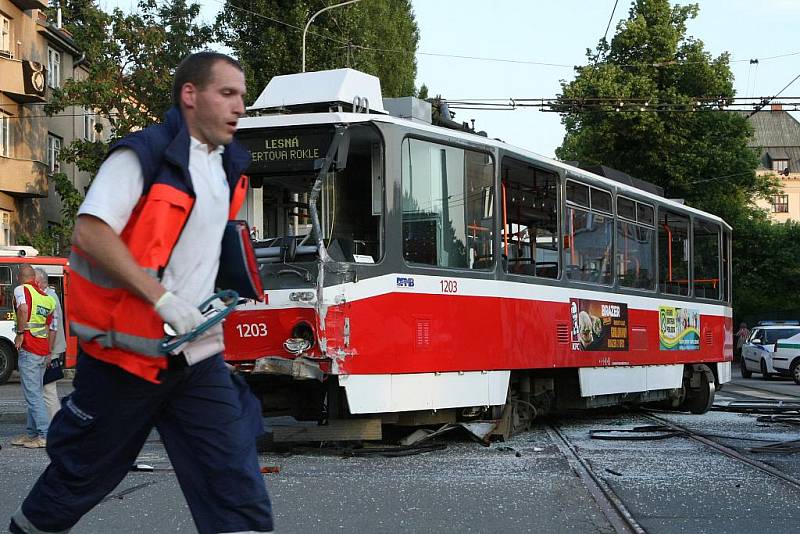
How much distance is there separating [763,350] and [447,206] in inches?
1043

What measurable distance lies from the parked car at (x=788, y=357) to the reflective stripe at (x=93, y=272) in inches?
1267

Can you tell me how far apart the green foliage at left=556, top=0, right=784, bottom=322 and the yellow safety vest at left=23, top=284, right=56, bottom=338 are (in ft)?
112

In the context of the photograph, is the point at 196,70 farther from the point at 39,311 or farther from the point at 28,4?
the point at 28,4

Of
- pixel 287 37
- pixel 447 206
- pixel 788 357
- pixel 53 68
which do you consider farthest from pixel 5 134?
pixel 447 206

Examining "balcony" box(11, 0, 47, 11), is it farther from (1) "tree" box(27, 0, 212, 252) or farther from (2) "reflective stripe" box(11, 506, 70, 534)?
(2) "reflective stripe" box(11, 506, 70, 534)

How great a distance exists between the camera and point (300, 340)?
10234 millimetres

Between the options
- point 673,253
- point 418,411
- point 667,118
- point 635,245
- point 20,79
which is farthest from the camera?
point 667,118

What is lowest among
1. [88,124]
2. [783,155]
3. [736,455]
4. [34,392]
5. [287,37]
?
[736,455]

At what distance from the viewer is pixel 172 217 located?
3.71 m

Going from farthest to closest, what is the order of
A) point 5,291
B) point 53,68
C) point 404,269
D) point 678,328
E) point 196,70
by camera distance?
point 53,68, point 5,291, point 678,328, point 404,269, point 196,70

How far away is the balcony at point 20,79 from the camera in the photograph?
3556 centimetres

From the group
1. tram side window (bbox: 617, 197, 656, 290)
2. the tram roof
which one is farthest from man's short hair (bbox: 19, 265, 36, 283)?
tram side window (bbox: 617, 197, 656, 290)

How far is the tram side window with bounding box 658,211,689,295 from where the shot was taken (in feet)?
56.1

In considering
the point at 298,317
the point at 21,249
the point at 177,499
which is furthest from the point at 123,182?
the point at 21,249
